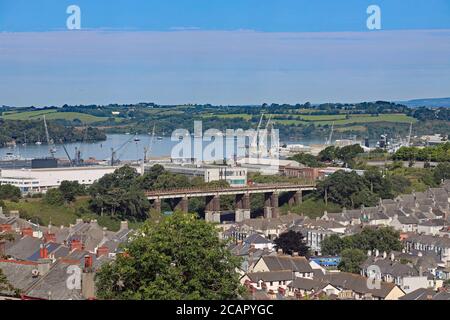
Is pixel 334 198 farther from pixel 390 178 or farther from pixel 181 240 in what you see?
pixel 181 240

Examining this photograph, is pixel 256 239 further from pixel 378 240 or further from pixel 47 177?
pixel 47 177

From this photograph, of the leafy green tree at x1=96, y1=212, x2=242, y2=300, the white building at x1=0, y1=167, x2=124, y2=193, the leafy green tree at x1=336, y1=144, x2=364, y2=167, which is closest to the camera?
the leafy green tree at x1=96, y1=212, x2=242, y2=300

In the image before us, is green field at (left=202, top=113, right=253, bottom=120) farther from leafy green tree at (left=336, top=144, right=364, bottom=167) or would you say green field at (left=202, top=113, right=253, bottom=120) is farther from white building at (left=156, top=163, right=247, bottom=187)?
white building at (left=156, top=163, right=247, bottom=187)

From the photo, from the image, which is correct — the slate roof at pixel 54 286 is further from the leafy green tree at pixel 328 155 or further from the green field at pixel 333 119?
the green field at pixel 333 119

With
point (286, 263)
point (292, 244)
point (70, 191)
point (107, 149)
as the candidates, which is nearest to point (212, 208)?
point (70, 191)

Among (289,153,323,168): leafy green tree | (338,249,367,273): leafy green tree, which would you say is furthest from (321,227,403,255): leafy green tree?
(289,153,323,168): leafy green tree

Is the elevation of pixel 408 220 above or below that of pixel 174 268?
below

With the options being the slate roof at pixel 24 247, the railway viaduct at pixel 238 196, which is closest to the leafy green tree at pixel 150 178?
the railway viaduct at pixel 238 196
